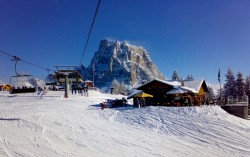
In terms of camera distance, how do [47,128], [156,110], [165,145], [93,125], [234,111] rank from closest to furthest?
[165,145] < [47,128] < [93,125] < [156,110] < [234,111]

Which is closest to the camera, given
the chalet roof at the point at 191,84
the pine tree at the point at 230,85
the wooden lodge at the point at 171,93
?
the wooden lodge at the point at 171,93

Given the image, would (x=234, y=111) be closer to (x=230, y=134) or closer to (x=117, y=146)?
(x=230, y=134)

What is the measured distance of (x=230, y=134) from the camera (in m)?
19.2

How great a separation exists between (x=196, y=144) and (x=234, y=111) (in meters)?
17.4

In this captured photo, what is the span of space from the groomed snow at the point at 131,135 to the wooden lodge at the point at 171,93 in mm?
8060

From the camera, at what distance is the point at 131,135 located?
18.3m

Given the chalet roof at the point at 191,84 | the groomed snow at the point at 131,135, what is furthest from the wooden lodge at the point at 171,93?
the groomed snow at the point at 131,135

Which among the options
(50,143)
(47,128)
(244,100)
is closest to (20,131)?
(47,128)

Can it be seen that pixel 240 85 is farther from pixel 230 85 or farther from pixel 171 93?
pixel 171 93

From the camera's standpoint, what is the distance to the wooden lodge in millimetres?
33969

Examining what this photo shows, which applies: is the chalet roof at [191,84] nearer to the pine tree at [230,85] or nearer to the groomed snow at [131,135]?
the groomed snow at [131,135]

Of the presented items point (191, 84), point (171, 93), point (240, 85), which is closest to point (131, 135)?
point (171, 93)

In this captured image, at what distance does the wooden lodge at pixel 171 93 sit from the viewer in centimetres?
3397

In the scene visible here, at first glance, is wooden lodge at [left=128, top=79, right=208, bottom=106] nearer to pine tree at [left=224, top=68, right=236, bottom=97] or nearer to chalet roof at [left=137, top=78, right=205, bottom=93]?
chalet roof at [left=137, top=78, right=205, bottom=93]
